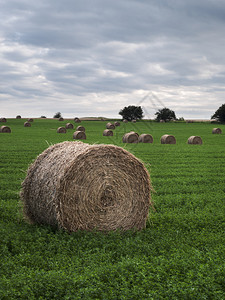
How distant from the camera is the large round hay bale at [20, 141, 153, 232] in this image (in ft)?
26.2

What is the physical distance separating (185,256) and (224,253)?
0.86 m

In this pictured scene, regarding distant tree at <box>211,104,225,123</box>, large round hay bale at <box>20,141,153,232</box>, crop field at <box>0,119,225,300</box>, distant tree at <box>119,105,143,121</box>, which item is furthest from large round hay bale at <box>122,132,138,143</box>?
distant tree at <box>119,105,143,121</box>

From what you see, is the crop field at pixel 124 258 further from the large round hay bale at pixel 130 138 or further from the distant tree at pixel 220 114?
the distant tree at pixel 220 114

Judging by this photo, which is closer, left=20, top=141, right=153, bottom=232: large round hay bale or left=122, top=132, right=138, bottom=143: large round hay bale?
left=20, top=141, right=153, bottom=232: large round hay bale

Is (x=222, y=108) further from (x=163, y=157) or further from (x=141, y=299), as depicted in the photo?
(x=141, y=299)

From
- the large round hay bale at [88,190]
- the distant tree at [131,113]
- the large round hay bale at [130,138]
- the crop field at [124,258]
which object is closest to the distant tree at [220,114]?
the distant tree at [131,113]

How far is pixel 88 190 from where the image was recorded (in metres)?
8.23

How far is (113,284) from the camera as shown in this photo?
5535mm

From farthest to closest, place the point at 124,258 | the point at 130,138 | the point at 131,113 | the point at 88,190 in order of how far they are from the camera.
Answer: the point at 131,113
the point at 130,138
the point at 88,190
the point at 124,258

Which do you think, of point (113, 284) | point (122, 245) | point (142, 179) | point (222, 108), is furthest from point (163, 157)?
point (222, 108)

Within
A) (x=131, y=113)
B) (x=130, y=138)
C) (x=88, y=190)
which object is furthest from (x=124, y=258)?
(x=131, y=113)

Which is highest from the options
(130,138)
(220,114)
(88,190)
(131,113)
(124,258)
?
(131,113)

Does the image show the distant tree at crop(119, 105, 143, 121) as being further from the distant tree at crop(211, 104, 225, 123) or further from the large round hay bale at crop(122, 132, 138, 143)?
the large round hay bale at crop(122, 132, 138, 143)

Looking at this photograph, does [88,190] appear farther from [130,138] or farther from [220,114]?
[220,114]
